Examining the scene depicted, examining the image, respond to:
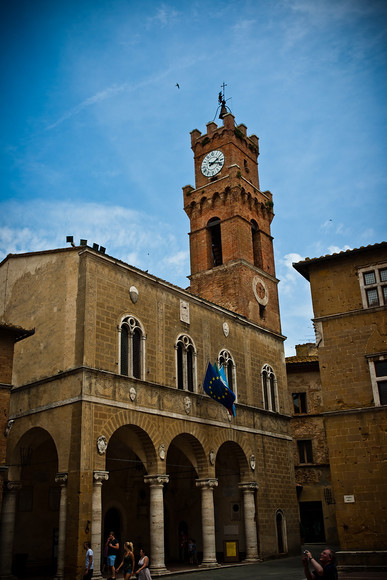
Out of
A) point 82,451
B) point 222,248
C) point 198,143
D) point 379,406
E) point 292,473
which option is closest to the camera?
point 82,451

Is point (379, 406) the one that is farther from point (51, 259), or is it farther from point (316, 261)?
point (51, 259)

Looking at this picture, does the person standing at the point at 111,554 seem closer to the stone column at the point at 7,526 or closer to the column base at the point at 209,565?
the stone column at the point at 7,526

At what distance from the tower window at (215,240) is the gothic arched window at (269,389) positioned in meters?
7.49

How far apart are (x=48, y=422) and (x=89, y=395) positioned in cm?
194

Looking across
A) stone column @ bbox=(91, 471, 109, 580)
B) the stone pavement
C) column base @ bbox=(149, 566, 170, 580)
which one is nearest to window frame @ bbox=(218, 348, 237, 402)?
the stone pavement

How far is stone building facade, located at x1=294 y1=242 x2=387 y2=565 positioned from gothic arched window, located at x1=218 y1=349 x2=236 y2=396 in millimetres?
5962

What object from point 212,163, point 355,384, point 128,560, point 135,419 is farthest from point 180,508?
point 212,163

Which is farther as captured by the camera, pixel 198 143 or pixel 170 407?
pixel 198 143

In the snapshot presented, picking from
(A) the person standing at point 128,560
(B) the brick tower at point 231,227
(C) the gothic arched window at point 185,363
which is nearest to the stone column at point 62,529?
(A) the person standing at point 128,560

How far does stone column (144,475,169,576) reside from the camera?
19375 mm

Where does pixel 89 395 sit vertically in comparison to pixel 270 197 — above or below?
below

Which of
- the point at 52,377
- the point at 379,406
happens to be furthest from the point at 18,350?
the point at 379,406

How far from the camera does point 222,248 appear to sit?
3294 cm

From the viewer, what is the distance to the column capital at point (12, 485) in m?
20.1
